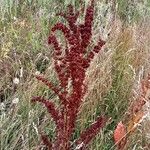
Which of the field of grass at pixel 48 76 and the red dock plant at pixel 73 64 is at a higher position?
the red dock plant at pixel 73 64

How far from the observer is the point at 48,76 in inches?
130

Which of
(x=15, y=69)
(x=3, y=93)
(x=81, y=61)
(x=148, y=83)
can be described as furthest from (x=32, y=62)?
(x=81, y=61)

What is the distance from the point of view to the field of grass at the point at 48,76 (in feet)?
9.26

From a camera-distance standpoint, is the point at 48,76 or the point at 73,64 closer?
the point at 73,64

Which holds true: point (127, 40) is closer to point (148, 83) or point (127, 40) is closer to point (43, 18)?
point (43, 18)

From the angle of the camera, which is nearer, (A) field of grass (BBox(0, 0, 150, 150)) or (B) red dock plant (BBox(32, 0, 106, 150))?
(B) red dock plant (BBox(32, 0, 106, 150))

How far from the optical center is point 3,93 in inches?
128

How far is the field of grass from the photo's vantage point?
2822mm

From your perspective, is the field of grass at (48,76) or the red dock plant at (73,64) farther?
the field of grass at (48,76)

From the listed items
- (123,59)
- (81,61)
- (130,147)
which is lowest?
(130,147)

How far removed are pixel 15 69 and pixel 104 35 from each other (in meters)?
0.72

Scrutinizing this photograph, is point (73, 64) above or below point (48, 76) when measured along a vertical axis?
above

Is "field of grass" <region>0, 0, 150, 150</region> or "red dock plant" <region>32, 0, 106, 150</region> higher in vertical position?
"red dock plant" <region>32, 0, 106, 150</region>

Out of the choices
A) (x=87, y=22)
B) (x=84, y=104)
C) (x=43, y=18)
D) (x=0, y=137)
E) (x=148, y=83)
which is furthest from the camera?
(x=43, y=18)
